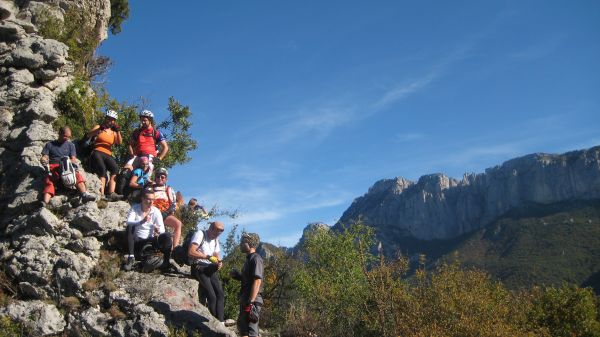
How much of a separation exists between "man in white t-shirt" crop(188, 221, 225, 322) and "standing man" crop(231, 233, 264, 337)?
1160 mm

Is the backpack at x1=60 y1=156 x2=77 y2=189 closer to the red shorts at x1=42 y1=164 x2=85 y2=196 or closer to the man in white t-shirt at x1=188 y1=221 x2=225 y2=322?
the red shorts at x1=42 y1=164 x2=85 y2=196

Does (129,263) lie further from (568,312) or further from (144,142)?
(568,312)

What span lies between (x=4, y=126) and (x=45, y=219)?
167 inches

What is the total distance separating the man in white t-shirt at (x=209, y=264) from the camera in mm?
9109

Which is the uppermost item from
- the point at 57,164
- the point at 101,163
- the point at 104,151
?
the point at 104,151

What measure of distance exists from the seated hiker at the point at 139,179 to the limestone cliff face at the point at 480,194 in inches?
5354

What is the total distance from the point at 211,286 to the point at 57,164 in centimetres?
458

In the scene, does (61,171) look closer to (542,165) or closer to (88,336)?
(88,336)

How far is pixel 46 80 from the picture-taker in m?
13.8

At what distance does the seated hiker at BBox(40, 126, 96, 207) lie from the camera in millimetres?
10164

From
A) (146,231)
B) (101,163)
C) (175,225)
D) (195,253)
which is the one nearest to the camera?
(195,253)

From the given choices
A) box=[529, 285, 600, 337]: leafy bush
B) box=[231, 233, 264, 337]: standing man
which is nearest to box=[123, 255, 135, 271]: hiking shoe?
box=[231, 233, 264, 337]: standing man

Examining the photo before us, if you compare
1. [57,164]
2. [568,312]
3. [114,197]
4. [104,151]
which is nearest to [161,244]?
[114,197]

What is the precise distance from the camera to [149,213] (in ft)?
31.7
